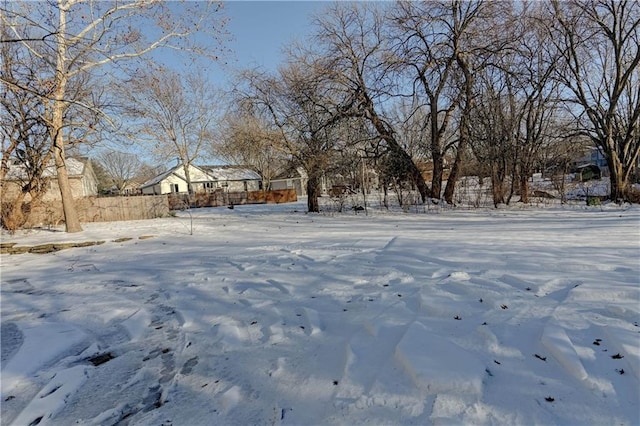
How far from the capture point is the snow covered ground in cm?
195

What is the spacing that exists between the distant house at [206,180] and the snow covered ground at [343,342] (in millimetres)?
39523

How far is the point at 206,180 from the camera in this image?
4362cm

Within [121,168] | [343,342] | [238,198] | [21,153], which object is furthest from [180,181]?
[343,342]

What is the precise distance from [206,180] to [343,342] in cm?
4382

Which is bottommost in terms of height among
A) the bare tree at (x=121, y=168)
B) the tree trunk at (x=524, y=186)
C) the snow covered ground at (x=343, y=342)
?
the snow covered ground at (x=343, y=342)

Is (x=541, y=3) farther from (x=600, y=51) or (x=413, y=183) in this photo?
(x=413, y=183)

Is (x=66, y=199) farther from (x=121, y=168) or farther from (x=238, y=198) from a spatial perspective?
(x=121, y=168)

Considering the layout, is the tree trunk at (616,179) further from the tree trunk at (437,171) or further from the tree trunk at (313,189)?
the tree trunk at (313,189)

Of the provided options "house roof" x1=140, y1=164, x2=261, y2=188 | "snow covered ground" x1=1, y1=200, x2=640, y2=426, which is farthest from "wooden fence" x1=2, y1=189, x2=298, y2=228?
"house roof" x1=140, y1=164, x2=261, y2=188

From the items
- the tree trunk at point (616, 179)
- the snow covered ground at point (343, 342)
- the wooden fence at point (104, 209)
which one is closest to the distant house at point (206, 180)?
the wooden fence at point (104, 209)

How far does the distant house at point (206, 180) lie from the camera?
43.2 m

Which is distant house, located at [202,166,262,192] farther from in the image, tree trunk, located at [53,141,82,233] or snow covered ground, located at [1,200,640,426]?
snow covered ground, located at [1,200,640,426]

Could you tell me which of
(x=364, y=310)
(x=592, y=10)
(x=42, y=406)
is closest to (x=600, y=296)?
(x=364, y=310)

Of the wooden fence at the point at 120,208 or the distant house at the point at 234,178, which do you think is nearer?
the wooden fence at the point at 120,208
